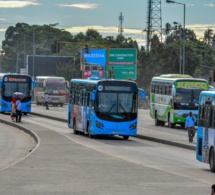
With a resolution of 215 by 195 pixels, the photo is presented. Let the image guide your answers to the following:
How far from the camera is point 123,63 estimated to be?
10925 centimetres

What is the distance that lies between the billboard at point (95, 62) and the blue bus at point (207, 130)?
85.4m

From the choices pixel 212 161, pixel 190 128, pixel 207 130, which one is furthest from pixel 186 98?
pixel 212 161

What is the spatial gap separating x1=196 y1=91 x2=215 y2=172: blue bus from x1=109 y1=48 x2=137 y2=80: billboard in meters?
79.5

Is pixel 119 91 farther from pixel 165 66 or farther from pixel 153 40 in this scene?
pixel 153 40

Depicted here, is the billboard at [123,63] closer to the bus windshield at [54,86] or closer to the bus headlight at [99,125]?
the bus windshield at [54,86]

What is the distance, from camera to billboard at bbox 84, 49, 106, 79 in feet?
374

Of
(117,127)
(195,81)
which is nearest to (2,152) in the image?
(117,127)

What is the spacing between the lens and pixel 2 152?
32219 millimetres

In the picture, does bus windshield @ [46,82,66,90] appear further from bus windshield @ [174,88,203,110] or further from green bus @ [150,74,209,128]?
bus windshield @ [174,88,203,110]

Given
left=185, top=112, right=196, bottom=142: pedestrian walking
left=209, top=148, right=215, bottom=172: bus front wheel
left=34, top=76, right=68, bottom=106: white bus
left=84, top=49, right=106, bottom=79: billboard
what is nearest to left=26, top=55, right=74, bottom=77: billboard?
left=84, top=49, right=106, bottom=79: billboard

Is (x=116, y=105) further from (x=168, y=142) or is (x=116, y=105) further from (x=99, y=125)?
(x=168, y=142)

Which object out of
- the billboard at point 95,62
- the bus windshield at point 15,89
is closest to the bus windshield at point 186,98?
the bus windshield at point 15,89

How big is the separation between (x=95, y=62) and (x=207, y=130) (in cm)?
9139

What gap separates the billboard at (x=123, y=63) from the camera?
107500 millimetres
